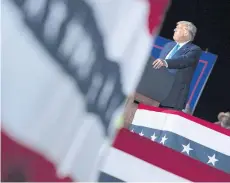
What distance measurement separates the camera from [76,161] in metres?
0.64

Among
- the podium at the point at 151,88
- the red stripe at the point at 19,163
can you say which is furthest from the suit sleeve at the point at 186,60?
the red stripe at the point at 19,163

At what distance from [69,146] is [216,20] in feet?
14.9

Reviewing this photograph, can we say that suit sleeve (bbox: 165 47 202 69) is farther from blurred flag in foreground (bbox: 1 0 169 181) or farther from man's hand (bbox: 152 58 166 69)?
blurred flag in foreground (bbox: 1 0 169 181)

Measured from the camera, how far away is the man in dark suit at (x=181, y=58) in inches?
117

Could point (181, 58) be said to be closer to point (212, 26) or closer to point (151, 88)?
point (151, 88)

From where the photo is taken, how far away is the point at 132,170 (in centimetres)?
135

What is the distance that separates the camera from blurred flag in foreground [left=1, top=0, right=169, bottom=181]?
56 cm

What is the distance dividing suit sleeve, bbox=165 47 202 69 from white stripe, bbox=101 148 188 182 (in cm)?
154

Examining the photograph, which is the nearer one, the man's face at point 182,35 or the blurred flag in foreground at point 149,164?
the blurred flag in foreground at point 149,164

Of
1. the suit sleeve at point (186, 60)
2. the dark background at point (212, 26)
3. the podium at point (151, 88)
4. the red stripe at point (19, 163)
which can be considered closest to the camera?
the red stripe at point (19, 163)

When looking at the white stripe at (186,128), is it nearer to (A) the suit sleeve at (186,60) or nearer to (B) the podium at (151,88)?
(B) the podium at (151,88)

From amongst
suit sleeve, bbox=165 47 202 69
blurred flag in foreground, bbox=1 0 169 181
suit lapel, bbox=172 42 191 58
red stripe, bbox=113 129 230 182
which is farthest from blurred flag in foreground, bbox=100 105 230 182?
suit lapel, bbox=172 42 191 58

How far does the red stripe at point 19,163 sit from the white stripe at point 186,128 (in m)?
2.04

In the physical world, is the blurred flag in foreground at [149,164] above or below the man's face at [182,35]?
below
